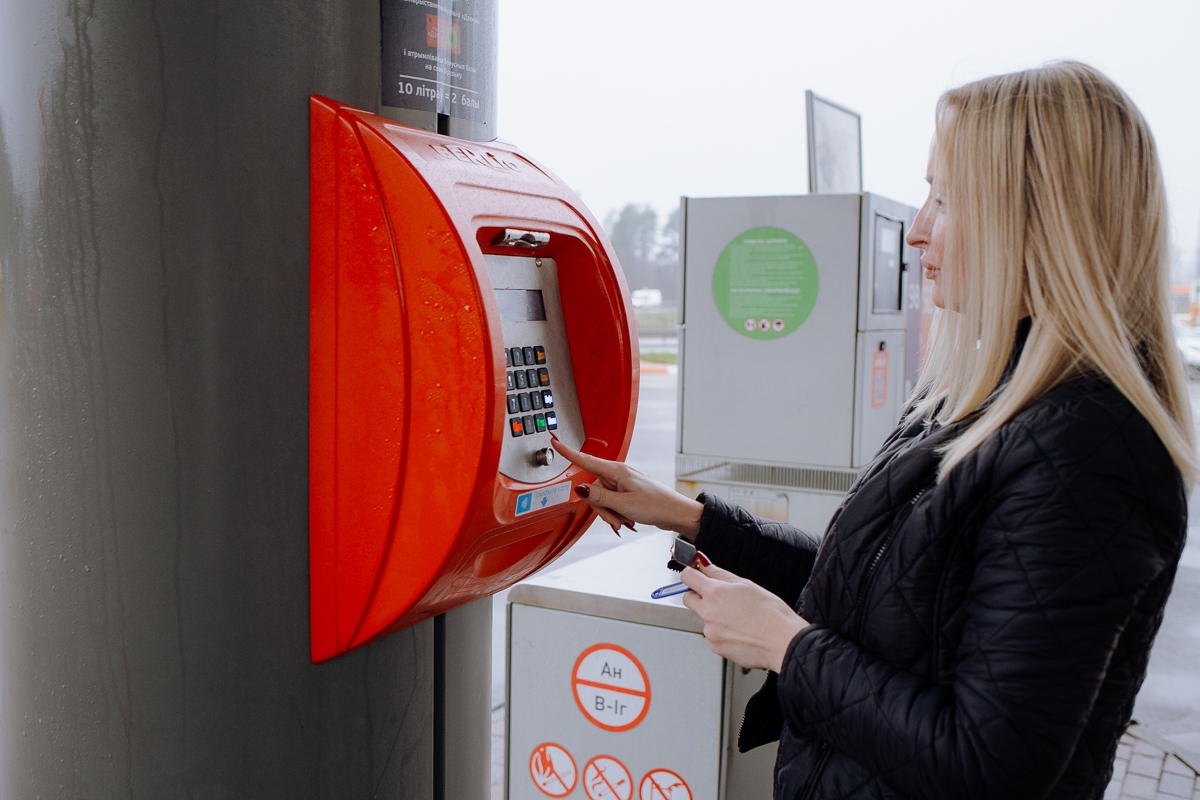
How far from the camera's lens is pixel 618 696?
1599mm

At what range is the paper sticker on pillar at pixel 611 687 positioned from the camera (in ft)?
5.19

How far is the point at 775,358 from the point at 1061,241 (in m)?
2.32

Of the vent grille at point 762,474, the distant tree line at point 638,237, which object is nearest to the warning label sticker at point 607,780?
the vent grille at point 762,474

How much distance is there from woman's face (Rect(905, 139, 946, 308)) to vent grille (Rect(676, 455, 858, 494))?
80.0 inches

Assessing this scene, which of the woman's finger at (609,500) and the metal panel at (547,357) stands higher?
→ the metal panel at (547,357)

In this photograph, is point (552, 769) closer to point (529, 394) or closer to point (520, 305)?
point (529, 394)

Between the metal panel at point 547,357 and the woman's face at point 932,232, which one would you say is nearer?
the woman's face at point 932,232

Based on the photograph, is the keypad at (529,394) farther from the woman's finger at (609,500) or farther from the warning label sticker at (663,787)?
the warning label sticker at (663,787)

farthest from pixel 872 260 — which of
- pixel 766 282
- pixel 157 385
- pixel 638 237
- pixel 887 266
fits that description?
pixel 638 237

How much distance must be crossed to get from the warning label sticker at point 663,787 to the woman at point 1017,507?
0.43 m

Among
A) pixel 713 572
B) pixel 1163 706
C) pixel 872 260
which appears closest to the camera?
pixel 713 572

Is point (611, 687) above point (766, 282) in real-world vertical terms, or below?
below

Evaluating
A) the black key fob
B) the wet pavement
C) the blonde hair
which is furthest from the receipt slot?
the wet pavement

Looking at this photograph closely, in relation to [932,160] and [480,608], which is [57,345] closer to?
[480,608]
